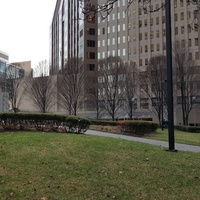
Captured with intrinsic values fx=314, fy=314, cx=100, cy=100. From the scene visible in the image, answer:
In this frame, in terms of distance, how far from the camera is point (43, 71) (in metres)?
47.3

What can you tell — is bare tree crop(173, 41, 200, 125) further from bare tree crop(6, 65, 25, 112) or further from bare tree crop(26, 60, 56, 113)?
bare tree crop(6, 65, 25, 112)

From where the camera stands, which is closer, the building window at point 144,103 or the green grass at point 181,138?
the green grass at point 181,138

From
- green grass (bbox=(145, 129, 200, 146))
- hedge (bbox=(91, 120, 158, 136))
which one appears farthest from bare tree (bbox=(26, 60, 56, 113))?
green grass (bbox=(145, 129, 200, 146))

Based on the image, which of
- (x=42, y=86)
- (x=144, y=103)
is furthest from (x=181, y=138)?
(x=144, y=103)

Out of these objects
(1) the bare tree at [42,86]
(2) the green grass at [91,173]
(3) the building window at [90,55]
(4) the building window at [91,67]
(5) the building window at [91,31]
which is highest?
A: (5) the building window at [91,31]

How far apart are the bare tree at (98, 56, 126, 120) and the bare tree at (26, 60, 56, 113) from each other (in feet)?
24.5

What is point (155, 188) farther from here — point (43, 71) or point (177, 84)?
point (43, 71)

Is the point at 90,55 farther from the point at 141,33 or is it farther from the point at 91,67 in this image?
the point at 141,33

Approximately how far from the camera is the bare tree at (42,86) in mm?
46062

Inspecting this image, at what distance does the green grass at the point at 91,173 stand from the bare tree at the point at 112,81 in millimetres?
33902

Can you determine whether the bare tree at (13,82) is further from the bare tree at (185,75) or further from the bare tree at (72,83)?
the bare tree at (185,75)

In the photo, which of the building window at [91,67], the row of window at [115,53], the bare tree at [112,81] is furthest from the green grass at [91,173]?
the row of window at [115,53]

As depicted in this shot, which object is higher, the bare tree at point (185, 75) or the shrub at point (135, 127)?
the bare tree at point (185, 75)

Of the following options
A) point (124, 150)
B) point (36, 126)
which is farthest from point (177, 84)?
point (124, 150)
